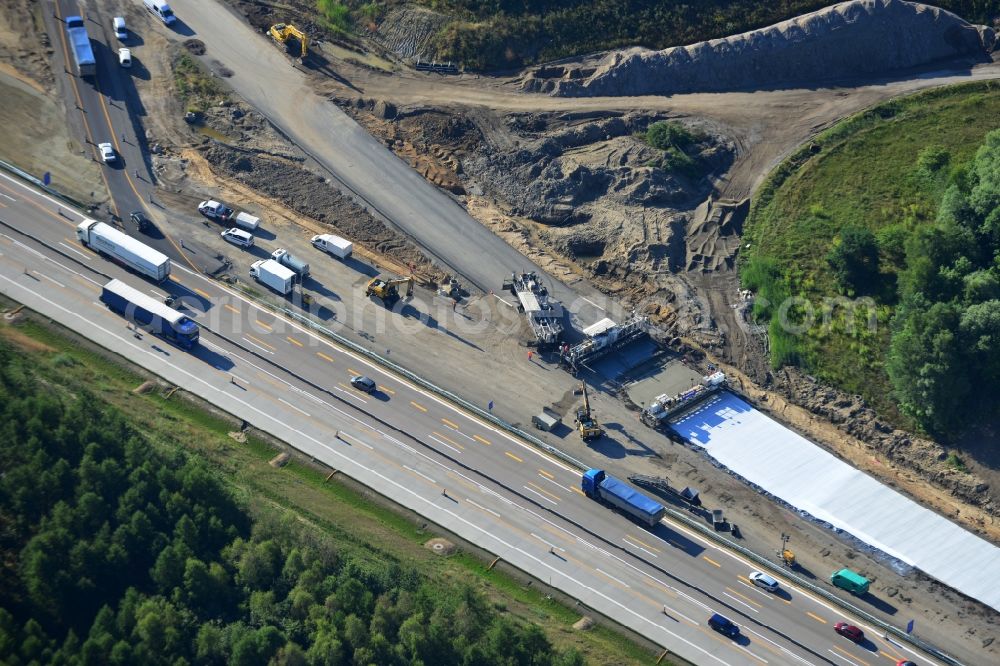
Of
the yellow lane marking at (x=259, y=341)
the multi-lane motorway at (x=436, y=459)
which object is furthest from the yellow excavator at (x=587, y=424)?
the yellow lane marking at (x=259, y=341)

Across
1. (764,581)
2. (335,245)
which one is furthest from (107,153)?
(764,581)

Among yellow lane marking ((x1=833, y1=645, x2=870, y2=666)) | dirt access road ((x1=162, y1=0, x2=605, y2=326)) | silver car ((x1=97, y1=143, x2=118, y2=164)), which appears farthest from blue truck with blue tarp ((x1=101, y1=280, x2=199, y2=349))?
yellow lane marking ((x1=833, y1=645, x2=870, y2=666))

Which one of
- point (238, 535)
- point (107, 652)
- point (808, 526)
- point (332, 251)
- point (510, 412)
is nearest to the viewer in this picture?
point (107, 652)

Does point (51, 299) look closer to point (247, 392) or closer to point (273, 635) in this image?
point (247, 392)

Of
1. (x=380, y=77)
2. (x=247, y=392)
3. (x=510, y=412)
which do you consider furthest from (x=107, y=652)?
(x=380, y=77)

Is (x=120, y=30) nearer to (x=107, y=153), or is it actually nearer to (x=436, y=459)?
(x=107, y=153)

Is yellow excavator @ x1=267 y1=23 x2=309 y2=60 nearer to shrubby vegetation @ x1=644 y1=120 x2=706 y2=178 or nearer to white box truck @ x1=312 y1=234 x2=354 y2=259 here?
white box truck @ x1=312 y1=234 x2=354 y2=259
